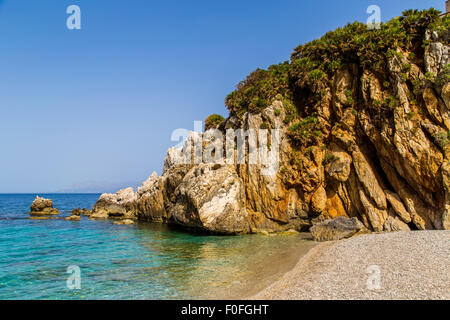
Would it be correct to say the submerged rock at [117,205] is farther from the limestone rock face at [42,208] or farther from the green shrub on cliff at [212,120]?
the green shrub on cliff at [212,120]

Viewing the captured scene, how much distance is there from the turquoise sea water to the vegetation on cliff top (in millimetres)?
14106

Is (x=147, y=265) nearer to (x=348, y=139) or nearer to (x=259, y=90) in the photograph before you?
(x=348, y=139)

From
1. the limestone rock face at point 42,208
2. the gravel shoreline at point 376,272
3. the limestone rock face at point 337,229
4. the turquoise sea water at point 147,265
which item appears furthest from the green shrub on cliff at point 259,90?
the limestone rock face at point 42,208

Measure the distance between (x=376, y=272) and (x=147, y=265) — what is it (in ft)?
40.6

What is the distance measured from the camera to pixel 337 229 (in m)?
20.8

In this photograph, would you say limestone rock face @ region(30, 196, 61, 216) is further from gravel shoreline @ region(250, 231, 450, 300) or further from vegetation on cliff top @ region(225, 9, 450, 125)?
gravel shoreline @ region(250, 231, 450, 300)

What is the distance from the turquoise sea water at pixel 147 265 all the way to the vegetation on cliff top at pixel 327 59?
46.3 feet

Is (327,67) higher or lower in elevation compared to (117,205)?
higher

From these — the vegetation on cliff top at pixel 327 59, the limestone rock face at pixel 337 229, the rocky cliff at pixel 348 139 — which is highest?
the vegetation on cliff top at pixel 327 59

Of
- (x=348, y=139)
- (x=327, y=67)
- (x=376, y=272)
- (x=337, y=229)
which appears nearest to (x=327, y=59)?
(x=327, y=67)

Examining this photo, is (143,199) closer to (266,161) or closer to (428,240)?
(266,161)

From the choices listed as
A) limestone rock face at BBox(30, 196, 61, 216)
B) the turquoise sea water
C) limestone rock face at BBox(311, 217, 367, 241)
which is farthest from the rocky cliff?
limestone rock face at BBox(30, 196, 61, 216)

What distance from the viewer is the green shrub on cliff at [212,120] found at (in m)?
37.8

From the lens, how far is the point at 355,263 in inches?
500
